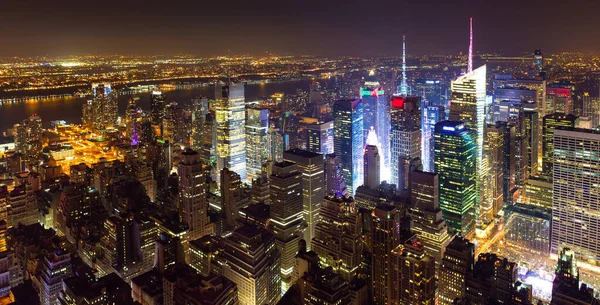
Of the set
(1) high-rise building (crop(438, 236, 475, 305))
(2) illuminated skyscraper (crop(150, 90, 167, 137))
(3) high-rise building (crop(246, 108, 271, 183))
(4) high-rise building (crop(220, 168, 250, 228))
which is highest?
(2) illuminated skyscraper (crop(150, 90, 167, 137))

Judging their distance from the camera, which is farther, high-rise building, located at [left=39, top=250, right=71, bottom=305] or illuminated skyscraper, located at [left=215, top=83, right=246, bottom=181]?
illuminated skyscraper, located at [left=215, top=83, right=246, bottom=181]

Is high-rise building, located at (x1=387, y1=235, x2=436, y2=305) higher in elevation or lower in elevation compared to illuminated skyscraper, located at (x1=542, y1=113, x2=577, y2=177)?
lower

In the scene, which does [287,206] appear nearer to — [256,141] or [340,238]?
[340,238]

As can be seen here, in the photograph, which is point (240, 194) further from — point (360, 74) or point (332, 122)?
point (360, 74)

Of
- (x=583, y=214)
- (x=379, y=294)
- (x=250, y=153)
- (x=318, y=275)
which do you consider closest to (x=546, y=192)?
(x=583, y=214)

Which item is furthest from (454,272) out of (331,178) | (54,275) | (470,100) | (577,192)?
(470,100)

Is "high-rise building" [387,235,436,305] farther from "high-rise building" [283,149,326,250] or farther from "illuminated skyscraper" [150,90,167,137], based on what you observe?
"illuminated skyscraper" [150,90,167,137]

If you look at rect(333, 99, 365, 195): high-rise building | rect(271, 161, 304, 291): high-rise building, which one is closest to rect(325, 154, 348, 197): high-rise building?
rect(271, 161, 304, 291): high-rise building
